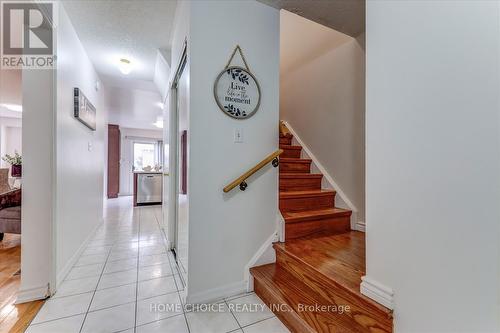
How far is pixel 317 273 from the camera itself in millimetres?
1384

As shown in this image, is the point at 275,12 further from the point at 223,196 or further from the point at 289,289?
the point at 289,289

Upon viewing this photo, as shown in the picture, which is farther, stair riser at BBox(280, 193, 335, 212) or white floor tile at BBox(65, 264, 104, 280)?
stair riser at BBox(280, 193, 335, 212)

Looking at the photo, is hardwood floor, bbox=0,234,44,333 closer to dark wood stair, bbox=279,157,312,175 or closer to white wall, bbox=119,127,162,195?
dark wood stair, bbox=279,157,312,175

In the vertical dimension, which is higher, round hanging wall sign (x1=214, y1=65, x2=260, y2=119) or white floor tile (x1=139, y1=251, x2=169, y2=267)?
round hanging wall sign (x1=214, y1=65, x2=260, y2=119)

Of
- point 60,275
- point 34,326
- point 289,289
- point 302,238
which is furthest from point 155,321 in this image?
point 302,238

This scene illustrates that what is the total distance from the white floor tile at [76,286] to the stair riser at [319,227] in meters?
1.74

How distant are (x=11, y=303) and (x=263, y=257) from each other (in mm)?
1918

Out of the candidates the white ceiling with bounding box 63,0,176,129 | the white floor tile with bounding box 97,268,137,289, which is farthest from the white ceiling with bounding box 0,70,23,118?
the white floor tile with bounding box 97,268,137,289

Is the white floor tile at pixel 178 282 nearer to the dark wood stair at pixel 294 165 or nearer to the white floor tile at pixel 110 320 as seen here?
the white floor tile at pixel 110 320

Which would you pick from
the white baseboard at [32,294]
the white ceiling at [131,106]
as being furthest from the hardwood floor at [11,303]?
the white ceiling at [131,106]

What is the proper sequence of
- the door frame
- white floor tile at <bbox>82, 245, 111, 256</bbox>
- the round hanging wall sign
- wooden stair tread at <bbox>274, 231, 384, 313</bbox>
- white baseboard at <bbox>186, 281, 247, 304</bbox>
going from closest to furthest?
wooden stair tread at <bbox>274, 231, 384, 313</bbox> < white baseboard at <bbox>186, 281, 247, 304</bbox> < the round hanging wall sign < white floor tile at <bbox>82, 245, 111, 256</bbox> < the door frame

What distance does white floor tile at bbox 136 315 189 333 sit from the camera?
1.33m

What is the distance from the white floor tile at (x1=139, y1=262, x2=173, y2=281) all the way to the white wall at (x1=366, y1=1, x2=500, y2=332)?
181 centimetres

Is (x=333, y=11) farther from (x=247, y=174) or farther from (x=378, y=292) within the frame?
(x=378, y=292)
